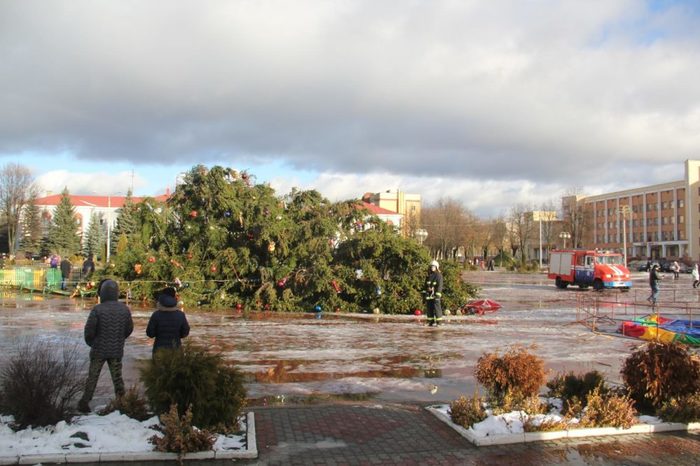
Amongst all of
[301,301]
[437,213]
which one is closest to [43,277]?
[301,301]

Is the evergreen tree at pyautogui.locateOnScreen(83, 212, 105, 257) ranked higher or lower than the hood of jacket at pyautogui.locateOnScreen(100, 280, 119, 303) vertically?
higher

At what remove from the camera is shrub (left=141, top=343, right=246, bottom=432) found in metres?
6.25

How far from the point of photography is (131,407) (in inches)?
268

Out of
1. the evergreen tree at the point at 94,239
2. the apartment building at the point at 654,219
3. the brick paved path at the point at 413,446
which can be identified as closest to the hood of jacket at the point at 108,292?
the brick paved path at the point at 413,446

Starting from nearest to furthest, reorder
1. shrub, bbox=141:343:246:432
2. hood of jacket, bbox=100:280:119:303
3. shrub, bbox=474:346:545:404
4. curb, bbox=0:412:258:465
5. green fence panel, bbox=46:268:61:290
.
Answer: curb, bbox=0:412:258:465, shrub, bbox=141:343:246:432, shrub, bbox=474:346:545:404, hood of jacket, bbox=100:280:119:303, green fence panel, bbox=46:268:61:290

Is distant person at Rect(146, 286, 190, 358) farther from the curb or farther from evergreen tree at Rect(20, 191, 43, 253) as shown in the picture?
evergreen tree at Rect(20, 191, 43, 253)

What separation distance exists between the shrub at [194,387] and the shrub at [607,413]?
13.5 ft

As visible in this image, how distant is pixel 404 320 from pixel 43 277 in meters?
21.5

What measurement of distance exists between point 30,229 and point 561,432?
299 feet

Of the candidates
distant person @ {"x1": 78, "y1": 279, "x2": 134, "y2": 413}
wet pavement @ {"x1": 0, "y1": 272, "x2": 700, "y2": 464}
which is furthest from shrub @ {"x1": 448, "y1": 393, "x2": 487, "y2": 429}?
distant person @ {"x1": 78, "y1": 279, "x2": 134, "y2": 413}

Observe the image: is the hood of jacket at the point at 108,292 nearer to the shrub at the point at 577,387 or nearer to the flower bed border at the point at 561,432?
the flower bed border at the point at 561,432

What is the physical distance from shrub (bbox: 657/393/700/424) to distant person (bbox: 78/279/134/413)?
680 centimetres

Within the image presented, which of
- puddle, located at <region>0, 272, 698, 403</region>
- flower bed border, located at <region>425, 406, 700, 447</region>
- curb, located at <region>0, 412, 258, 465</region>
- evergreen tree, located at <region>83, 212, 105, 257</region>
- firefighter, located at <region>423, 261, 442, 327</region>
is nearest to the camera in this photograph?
curb, located at <region>0, 412, 258, 465</region>

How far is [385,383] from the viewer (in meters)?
9.89
